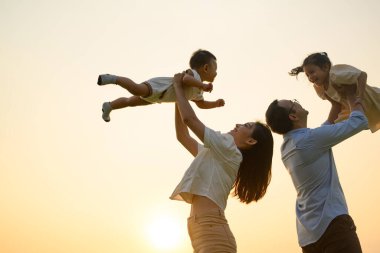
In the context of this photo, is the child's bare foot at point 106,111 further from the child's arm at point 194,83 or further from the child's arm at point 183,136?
the child's arm at point 194,83

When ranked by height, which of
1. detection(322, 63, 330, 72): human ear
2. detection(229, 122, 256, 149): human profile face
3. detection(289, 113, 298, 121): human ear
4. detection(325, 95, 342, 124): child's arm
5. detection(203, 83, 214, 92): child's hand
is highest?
detection(322, 63, 330, 72): human ear

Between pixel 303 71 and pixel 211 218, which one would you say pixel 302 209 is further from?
pixel 303 71

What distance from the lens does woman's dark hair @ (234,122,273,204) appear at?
4559mm

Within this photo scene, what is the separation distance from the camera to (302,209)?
4.03 m

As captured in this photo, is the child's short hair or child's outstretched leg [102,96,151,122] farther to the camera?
the child's short hair

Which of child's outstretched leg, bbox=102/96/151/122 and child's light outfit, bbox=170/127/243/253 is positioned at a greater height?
child's outstretched leg, bbox=102/96/151/122

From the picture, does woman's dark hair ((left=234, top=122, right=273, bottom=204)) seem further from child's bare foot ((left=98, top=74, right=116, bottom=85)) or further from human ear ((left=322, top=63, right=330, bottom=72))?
child's bare foot ((left=98, top=74, right=116, bottom=85))

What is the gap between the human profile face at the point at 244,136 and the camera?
177 inches

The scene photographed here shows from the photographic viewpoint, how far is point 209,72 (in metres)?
6.04

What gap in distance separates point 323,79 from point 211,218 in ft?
8.44

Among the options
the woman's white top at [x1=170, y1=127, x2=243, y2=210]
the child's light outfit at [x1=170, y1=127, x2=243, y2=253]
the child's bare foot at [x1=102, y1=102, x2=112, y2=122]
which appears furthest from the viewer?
the child's bare foot at [x1=102, y1=102, x2=112, y2=122]

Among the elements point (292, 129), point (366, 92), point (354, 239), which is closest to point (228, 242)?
point (354, 239)

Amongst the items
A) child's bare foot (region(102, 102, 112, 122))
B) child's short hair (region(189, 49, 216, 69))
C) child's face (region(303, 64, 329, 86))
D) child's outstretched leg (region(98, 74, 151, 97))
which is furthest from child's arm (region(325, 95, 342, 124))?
child's bare foot (region(102, 102, 112, 122))

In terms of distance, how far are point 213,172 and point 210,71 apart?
2376 millimetres
